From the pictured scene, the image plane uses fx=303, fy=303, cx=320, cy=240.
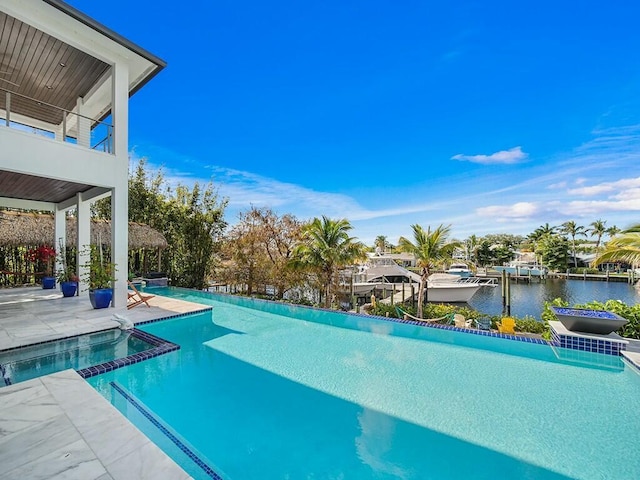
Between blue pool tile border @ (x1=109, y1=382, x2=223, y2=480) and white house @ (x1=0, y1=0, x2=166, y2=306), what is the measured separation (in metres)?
4.56

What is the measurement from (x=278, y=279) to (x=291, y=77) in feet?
30.6

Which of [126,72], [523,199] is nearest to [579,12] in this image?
[126,72]

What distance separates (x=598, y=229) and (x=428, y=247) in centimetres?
5504

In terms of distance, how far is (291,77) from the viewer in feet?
45.1

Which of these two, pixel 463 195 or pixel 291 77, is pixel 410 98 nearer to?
pixel 291 77

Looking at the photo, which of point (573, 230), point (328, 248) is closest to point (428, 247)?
point (328, 248)

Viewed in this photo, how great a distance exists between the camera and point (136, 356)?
5.46m

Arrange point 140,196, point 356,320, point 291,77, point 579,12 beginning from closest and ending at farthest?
point 579,12 → point 356,320 → point 291,77 → point 140,196

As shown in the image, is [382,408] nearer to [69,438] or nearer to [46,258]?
[69,438]

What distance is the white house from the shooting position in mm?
6281

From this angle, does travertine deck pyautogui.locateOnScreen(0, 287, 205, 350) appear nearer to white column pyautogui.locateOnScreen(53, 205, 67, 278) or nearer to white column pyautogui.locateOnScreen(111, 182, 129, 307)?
white column pyautogui.locateOnScreen(111, 182, 129, 307)

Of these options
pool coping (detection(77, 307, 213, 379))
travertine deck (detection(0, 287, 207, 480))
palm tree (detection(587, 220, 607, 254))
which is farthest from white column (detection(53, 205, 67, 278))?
palm tree (detection(587, 220, 607, 254))

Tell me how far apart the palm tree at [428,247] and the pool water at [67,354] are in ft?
31.0

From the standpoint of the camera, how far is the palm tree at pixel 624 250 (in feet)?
22.4
